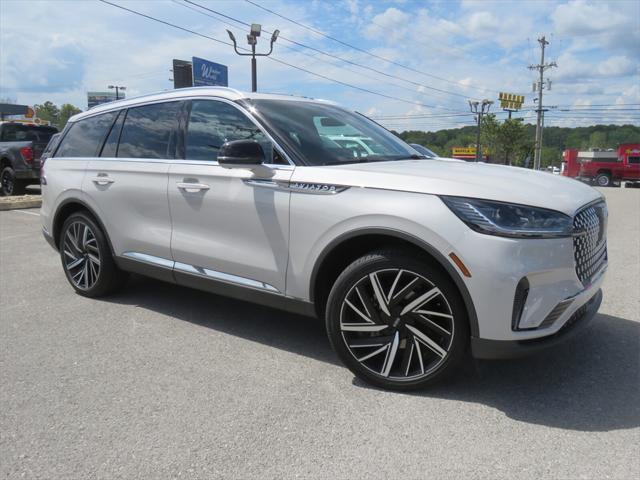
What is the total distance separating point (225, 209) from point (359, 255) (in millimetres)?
1011

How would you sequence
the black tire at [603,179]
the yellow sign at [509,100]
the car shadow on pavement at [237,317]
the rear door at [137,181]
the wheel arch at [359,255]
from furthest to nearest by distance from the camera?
the yellow sign at [509,100]
the black tire at [603,179]
the rear door at [137,181]
the car shadow on pavement at [237,317]
the wheel arch at [359,255]

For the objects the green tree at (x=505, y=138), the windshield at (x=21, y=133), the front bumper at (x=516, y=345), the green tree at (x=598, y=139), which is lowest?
the front bumper at (x=516, y=345)

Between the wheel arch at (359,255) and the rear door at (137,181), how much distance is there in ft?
4.58

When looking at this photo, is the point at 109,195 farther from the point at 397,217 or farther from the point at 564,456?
the point at 564,456

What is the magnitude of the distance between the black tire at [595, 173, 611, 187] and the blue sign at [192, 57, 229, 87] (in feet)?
86.1

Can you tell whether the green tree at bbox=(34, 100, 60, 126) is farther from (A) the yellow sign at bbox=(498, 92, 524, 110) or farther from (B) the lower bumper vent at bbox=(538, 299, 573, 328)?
(B) the lower bumper vent at bbox=(538, 299, 573, 328)

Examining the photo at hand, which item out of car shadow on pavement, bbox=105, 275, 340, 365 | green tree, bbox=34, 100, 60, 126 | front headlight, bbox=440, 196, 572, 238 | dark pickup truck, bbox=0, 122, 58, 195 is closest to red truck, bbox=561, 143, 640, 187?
dark pickup truck, bbox=0, 122, 58, 195

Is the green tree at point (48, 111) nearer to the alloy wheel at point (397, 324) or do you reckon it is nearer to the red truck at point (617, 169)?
the red truck at point (617, 169)

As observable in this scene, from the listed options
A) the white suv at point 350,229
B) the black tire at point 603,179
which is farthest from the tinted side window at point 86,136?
the black tire at point 603,179

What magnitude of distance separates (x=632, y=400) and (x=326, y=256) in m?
1.86

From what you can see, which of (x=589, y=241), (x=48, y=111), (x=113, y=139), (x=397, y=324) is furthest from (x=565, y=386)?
(x=48, y=111)

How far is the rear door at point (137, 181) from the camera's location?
13.6ft

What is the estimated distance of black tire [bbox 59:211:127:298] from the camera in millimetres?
4730

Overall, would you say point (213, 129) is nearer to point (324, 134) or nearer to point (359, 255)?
point (324, 134)
